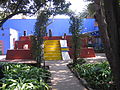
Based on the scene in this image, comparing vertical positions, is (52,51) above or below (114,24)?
below

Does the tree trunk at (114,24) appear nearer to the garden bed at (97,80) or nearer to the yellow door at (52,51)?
the garden bed at (97,80)

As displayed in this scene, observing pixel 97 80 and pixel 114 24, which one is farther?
pixel 97 80

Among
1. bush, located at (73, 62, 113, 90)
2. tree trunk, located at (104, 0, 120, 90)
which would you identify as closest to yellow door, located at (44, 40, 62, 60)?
bush, located at (73, 62, 113, 90)

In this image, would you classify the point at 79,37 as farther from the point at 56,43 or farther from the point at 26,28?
the point at 26,28

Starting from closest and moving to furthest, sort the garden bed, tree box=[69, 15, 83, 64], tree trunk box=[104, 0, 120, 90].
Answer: tree trunk box=[104, 0, 120, 90], the garden bed, tree box=[69, 15, 83, 64]

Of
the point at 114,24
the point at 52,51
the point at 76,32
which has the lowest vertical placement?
the point at 52,51

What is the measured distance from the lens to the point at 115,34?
4051mm

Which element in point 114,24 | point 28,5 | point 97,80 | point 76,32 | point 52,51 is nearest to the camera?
point 114,24

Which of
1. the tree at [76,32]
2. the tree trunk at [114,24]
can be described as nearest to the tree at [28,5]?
the tree at [76,32]

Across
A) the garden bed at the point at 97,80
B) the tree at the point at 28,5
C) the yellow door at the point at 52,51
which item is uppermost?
the tree at the point at 28,5

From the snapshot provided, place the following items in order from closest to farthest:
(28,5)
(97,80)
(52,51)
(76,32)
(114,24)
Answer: (114,24), (97,80), (28,5), (76,32), (52,51)

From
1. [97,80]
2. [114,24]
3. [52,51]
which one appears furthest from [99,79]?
[52,51]

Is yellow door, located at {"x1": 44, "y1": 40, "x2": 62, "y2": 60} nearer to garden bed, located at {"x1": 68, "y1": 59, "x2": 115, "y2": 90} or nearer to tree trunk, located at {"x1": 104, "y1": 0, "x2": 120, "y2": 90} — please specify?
garden bed, located at {"x1": 68, "y1": 59, "x2": 115, "y2": 90}

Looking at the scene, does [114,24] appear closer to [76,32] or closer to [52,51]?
[76,32]
